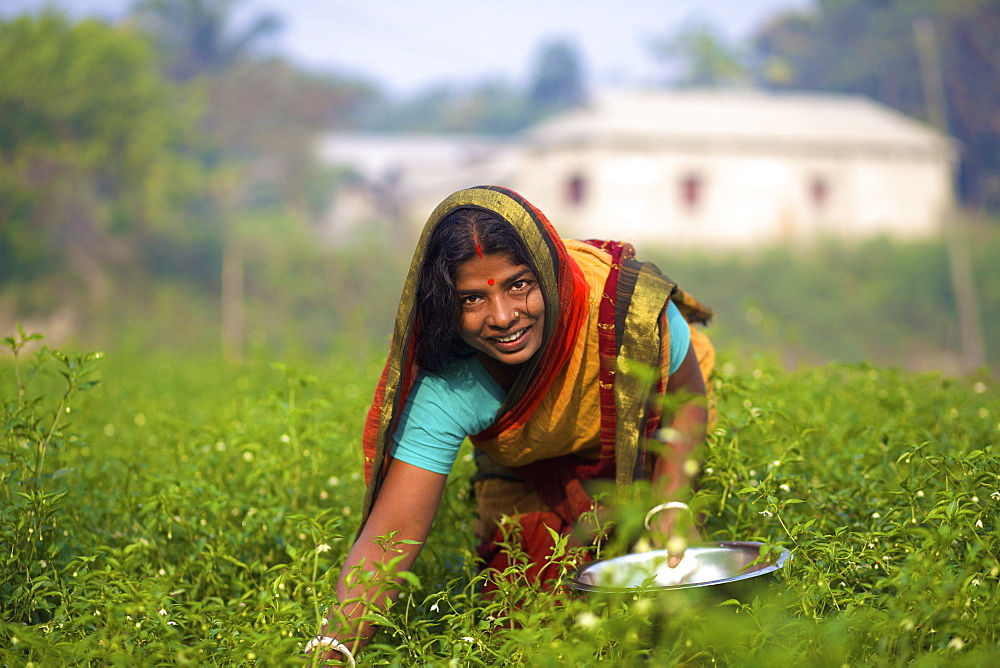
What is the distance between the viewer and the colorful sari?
8.05ft

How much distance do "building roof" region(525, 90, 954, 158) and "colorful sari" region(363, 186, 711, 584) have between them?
20.7 m

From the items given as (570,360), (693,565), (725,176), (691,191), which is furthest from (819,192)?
(693,565)

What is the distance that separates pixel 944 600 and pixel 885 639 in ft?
0.41

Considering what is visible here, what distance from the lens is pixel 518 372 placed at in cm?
261

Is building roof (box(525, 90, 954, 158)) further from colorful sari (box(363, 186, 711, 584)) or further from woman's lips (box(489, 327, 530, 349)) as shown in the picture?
woman's lips (box(489, 327, 530, 349))

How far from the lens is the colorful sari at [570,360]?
2.46m

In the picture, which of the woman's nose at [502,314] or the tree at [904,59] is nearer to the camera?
the woman's nose at [502,314]

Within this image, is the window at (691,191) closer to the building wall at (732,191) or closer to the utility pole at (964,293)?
the building wall at (732,191)

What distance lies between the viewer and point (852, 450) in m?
3.12

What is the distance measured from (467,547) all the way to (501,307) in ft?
3.14

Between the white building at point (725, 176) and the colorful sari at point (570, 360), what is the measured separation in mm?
19669

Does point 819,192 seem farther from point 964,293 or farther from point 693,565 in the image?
point 693,565

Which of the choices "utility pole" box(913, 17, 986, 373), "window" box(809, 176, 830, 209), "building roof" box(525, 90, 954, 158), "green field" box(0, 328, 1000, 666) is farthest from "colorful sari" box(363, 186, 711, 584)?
"window" box(809, 176, 830, 209)

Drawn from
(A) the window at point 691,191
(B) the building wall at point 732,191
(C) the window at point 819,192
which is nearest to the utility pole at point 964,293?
(B) the building wall at point 732,191
